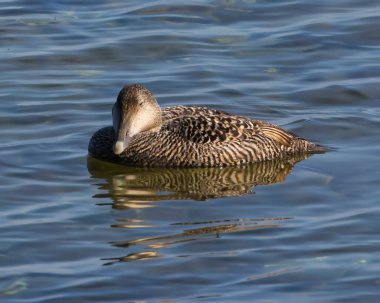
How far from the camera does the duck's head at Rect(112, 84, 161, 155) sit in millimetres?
13156

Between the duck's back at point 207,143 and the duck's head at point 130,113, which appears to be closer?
the duck's head at point 130,113

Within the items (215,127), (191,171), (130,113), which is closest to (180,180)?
(191,171)

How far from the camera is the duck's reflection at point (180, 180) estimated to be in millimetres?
12383

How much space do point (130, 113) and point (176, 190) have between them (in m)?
1.08

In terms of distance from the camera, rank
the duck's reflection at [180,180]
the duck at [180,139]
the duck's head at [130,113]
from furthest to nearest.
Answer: the duck at [180,139] → the duck's head at [130,113] → the duck's reflection at [180,180]

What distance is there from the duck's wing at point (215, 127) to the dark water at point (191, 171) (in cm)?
32

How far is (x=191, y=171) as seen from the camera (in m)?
13.3

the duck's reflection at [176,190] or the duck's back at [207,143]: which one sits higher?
the duck's back at [207,143]

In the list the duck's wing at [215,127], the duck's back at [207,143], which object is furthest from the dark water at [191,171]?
the duck's wing at [215,127]

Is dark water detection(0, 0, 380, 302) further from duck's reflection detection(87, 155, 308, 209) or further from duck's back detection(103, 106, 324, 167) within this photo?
duck's back detection(103, 106, 324, 167)

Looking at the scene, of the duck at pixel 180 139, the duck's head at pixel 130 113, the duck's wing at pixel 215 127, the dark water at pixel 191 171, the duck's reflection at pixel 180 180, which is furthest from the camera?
the duck's wing at pixel 215 127

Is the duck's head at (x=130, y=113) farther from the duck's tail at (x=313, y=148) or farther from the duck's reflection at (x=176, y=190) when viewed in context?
the duck's tail at (x=313, y=148)

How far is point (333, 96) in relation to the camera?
15.7 metres

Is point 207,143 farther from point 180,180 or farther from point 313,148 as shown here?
point 313,148
